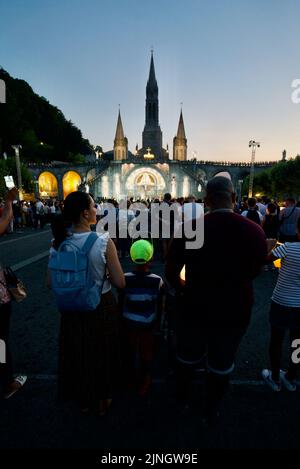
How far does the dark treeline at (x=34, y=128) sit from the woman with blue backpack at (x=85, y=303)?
56380 millimetres

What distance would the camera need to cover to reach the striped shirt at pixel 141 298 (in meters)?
2.83

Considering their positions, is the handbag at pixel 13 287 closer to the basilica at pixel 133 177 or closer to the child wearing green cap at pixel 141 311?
the child wearing green cap at pixel 141 311

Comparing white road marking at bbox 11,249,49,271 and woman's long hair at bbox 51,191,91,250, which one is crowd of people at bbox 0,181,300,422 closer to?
woman's long hair at bbox 51,191,91,250

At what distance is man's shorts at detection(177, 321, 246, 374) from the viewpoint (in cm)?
232

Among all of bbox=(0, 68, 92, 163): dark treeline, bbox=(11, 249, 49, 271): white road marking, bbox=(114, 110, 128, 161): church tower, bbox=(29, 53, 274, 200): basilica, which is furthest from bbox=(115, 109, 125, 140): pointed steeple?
bbox=(11, 249, 49, 271): white road marking

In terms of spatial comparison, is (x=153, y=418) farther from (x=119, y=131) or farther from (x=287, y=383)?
(x=119, y=131)

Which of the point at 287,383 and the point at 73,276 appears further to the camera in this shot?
the point at 287,383

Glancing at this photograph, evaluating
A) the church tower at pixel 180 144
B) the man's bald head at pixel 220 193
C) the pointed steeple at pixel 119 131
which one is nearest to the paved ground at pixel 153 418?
the man's bald head at pixel 220 193

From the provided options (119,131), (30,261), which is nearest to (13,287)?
(30,261)

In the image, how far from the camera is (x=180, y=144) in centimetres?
8056

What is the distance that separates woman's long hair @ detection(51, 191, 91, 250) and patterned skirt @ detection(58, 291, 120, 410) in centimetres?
68

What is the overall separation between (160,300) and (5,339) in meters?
1.68

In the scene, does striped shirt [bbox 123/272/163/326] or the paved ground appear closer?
the paved ground
